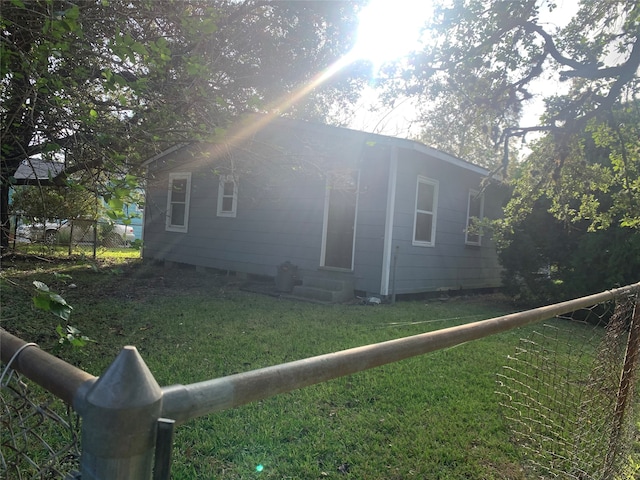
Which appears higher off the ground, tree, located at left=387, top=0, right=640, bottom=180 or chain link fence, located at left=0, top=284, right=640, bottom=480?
tree, located at left=387, top=0, right=640, bottom=180

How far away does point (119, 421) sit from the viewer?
0.63m

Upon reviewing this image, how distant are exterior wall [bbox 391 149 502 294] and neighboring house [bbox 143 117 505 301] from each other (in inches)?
1.0

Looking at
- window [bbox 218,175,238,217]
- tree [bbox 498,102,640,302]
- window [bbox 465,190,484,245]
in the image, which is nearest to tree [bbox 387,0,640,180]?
tree [bbox 498,102,640,302]

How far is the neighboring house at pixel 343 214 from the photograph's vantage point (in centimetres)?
831

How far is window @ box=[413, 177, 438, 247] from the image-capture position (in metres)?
9.56

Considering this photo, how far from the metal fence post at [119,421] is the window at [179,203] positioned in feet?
40.7

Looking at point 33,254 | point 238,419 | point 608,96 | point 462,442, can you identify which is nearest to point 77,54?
point 33,254

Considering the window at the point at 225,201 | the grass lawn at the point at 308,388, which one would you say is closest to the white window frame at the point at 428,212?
the grass lawn at the point at 308,388

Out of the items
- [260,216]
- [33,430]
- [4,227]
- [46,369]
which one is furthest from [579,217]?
[46,369]

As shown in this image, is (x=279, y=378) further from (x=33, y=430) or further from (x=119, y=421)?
(x=33, y=430)

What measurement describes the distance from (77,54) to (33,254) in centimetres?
139

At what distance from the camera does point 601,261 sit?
8.28 metres

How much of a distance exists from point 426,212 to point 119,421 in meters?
9.53

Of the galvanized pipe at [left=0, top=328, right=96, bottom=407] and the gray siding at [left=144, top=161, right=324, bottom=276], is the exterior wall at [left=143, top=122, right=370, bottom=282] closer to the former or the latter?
the gray siding at [left=144, top=161, right=324, bottom=276]
